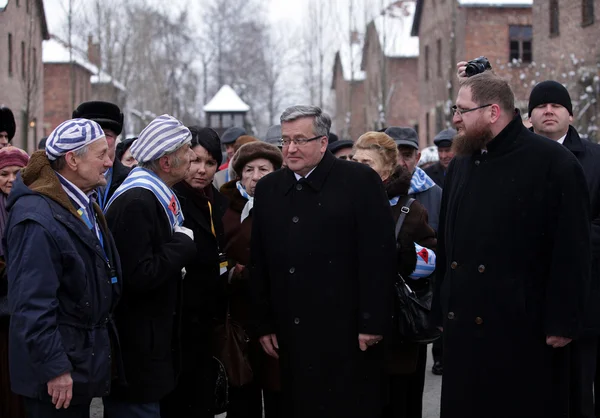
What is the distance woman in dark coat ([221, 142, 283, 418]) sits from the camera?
5.14 meters

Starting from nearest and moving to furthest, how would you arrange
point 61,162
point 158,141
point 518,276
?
point 61,162 < point 518,276 < point 158,141

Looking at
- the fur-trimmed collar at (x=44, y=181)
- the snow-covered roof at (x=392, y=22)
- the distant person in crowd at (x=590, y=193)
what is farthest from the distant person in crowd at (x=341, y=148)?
the snow-covered roof at (x=392, y=22)

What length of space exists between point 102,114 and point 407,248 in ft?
8.85

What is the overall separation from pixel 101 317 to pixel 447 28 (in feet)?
93.3

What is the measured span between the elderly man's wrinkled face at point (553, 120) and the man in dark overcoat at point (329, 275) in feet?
6.16

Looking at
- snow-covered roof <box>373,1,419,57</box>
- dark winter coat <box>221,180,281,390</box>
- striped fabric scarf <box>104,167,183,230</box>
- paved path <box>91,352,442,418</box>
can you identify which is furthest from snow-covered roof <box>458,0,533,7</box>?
striped fabric scarf <box>104,167,183,230</box>

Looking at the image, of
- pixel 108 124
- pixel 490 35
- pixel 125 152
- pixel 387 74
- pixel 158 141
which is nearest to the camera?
pixel 158 141

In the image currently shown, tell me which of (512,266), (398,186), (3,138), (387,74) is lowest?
(512,266)

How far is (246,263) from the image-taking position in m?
5.30

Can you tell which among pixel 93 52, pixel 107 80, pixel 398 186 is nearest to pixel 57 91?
pixel 93 52

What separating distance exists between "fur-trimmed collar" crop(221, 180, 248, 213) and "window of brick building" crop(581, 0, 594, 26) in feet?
66.2

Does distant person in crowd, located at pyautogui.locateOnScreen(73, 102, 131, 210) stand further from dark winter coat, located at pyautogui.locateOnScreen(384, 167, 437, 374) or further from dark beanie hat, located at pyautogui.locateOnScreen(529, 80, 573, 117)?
dark beanie hat, located at pyautogui.locateOnScreen(529, 80, 573, 117)

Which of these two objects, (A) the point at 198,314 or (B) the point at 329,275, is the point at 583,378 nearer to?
(B) the point at 329,275

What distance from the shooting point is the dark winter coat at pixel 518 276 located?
400 centimetres
